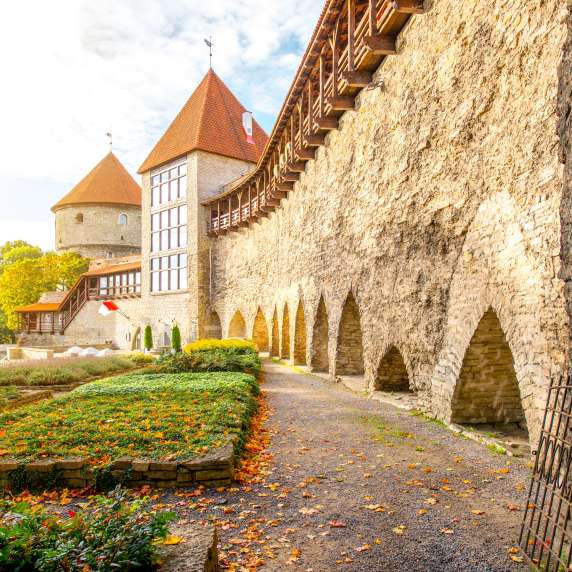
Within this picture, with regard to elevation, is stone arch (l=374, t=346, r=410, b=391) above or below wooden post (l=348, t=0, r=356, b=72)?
below

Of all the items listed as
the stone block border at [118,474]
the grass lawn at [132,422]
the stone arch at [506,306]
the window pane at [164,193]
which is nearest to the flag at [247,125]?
the window pane at [164,193]

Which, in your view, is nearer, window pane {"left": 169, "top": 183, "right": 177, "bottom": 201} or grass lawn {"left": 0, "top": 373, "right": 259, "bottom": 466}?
grass lawn {"left": 0, "top": 373, "right": 259, "bottom": 466}

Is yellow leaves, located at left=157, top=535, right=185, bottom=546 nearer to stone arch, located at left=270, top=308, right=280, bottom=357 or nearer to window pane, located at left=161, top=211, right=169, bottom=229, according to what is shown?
stone arch, located at left=270, top=308, right=280, bottom=357

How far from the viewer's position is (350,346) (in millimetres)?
12703

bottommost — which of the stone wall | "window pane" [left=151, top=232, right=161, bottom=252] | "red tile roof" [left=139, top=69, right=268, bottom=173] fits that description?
"window pane" [left=151, top=232, right=161, bottom=252]

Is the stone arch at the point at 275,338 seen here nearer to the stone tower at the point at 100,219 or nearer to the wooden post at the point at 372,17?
the wooden post at the point at 372,17

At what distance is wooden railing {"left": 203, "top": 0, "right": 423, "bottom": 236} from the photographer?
9.06 m

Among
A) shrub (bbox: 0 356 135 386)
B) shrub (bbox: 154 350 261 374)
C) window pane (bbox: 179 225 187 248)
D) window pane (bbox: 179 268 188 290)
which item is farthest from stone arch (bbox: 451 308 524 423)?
window pane (bbox: 179 225 187 248)

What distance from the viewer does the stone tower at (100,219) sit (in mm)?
43938

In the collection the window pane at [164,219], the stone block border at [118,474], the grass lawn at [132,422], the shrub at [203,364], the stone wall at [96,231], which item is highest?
the stone wall at [96,231]

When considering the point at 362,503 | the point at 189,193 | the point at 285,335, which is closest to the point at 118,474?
the point at 362,503

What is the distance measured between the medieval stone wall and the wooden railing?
374 mm

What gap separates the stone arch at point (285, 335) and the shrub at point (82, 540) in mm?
15451

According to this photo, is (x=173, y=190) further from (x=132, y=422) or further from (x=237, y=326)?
(x=132, y=422)
